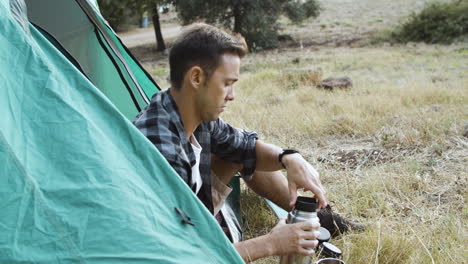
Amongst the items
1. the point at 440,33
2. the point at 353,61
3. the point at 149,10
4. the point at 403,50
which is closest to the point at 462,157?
the point at 353,61

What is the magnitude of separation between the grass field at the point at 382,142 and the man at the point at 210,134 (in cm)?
56

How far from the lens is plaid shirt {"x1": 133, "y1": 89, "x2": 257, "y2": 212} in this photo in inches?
75.5

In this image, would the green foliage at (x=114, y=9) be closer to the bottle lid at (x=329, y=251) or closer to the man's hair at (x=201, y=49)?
the man's hair at (x=201, y=49)

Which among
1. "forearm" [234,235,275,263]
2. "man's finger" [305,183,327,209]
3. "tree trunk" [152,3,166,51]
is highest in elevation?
"man's finger" [305,183,327,209]

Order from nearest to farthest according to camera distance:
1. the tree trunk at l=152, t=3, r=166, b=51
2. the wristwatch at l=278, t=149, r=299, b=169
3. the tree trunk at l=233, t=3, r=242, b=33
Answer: the wristwatch at l=278, t=149, r=299, b=169 < the tree trunk at l=233, t=3, r=242, b=33 < the tree trunk at l=152, t=3, r=166, b=51

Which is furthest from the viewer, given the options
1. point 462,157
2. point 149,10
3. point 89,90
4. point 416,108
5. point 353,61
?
point 149,10

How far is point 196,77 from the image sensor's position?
206 centimetres

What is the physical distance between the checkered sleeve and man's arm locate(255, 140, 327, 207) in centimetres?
4

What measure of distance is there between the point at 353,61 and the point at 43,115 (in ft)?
30.1

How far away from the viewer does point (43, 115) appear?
1.67 m

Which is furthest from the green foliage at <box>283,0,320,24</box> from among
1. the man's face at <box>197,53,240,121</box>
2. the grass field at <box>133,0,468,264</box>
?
the man's face at <box>197,53,240,121</box>

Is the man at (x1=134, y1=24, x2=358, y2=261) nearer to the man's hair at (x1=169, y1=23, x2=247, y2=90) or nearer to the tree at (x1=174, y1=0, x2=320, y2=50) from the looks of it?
the man's hair at (x1=169, y1=23, x2=247, y2=90)

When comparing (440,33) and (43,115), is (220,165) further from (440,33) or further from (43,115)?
(440,33)

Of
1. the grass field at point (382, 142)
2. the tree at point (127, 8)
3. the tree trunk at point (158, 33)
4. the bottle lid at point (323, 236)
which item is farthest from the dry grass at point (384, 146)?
the tree trunk at point (158, 33)
